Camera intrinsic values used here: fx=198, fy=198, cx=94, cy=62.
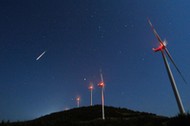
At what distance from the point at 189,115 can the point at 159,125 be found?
2.37m

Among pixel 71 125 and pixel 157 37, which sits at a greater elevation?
pixel 157 37

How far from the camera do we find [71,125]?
19188 millimetres

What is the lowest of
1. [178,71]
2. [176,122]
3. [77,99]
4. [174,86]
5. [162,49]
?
[176,122]

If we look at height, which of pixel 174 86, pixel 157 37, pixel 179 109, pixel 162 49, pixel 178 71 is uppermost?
pixel 157 37

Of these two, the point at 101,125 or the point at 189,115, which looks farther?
the point at 101,125

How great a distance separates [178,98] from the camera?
19.4 m

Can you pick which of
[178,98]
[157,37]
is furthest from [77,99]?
[178,98]

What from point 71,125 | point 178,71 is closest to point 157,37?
point 178,71

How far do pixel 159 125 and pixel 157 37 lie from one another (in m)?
14.9

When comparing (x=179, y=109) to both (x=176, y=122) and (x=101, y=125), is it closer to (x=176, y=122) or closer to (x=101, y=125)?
(x=176, y=122)

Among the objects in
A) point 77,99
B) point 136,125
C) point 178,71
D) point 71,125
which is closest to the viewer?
point 136,125

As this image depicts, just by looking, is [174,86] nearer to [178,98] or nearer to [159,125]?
[178,98]

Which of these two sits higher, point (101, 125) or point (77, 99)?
point (77, 99)

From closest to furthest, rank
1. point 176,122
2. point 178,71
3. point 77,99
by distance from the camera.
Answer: point 176,122
point 178,71
point 77,99
